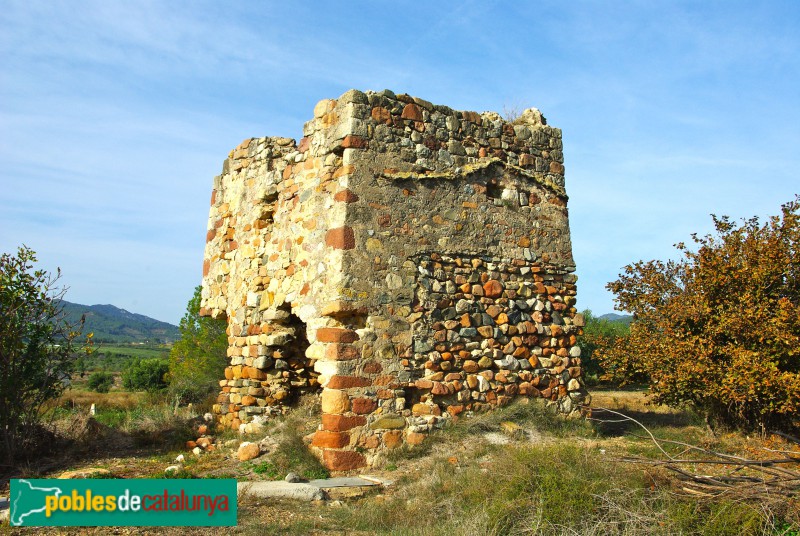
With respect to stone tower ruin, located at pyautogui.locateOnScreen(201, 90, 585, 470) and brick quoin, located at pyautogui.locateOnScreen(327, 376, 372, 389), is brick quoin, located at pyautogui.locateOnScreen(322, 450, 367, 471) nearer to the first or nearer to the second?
stone tower ruin, located at pyautogui.locateOnScreen(201, 90, 585, 470)

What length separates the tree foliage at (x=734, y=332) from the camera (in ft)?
25.2

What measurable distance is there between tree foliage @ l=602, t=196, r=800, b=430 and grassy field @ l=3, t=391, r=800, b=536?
0.72m

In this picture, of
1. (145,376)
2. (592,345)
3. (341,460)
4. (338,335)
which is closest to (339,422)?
(341,460)

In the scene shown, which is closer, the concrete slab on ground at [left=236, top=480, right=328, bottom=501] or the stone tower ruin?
the concrete slab on ground at [left=236, top=480, right=328, bottom=501]

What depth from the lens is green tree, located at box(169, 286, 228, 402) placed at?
1417 centimetres

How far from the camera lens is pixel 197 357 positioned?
18766mm

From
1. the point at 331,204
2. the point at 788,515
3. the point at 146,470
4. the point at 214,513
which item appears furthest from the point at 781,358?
the point at 146,470

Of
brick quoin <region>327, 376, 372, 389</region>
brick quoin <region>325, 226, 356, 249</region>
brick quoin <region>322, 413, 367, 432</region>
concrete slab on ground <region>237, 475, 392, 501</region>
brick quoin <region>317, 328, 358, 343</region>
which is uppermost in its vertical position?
brick quoin <region>325, 226, 356, 249</region>

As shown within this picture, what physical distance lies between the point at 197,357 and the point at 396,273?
1304 centimetres

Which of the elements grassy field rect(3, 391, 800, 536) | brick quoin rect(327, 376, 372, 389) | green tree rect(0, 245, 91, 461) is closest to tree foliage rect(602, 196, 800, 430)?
grassy field rect(3, 391, 800, 536)

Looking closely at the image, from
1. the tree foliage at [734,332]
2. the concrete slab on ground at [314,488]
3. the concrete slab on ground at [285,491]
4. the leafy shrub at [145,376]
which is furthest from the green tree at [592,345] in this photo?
the leafy shrub at [145,376]

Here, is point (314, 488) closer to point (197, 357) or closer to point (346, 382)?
point (346, 382)

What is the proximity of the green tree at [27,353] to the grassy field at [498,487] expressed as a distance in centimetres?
55

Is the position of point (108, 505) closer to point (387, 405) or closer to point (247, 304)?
point (387, 405)
